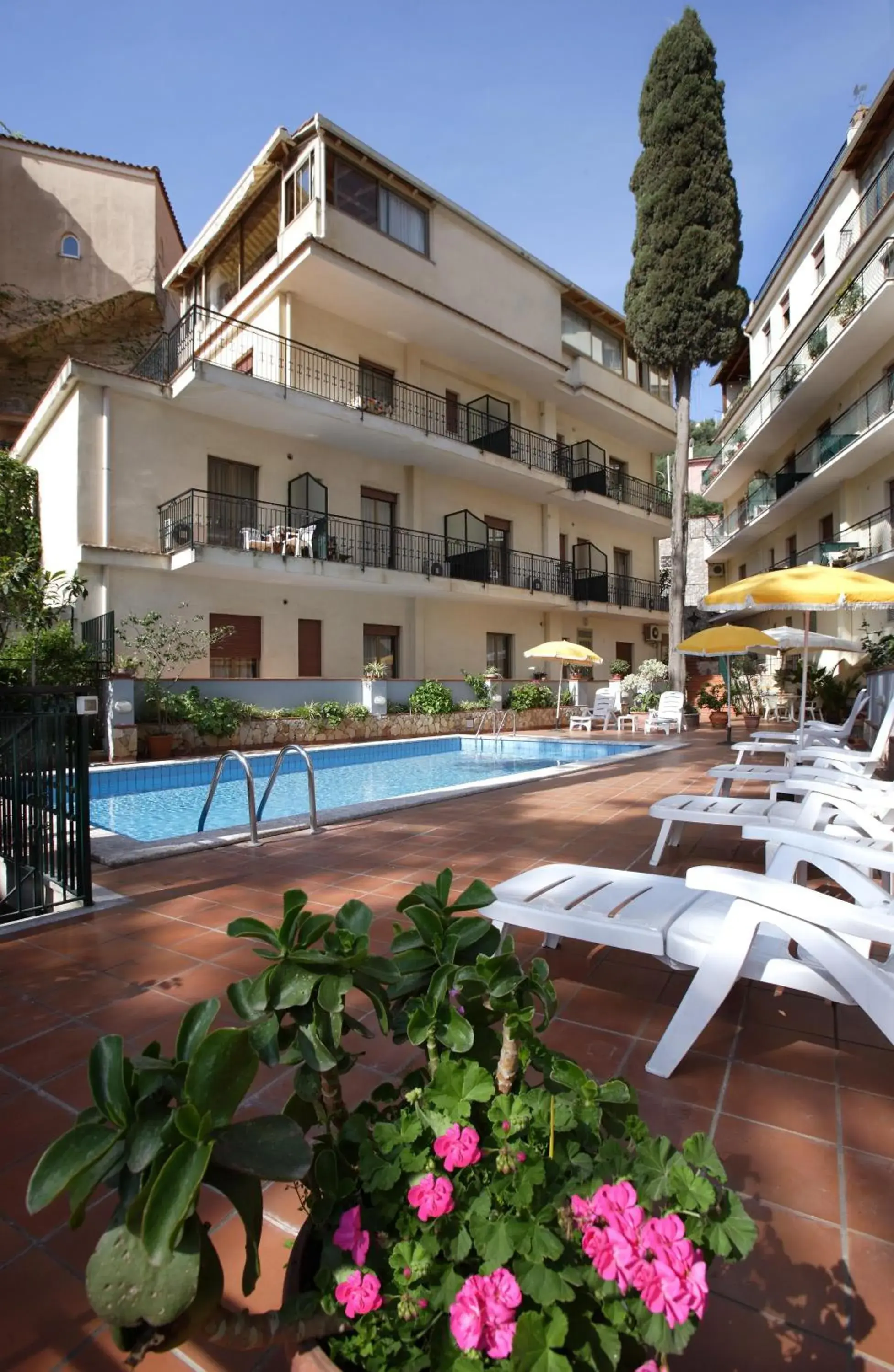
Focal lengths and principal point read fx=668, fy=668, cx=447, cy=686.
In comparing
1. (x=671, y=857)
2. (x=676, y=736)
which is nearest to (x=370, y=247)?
(x=676, y=736)

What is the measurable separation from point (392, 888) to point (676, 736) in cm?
1167

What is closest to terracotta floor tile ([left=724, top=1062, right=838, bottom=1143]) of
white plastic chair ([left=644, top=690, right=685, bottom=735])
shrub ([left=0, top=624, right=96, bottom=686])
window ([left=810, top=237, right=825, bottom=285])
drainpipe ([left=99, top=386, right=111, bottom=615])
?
shrub ([left=0, top=624, right=96, bottom=686])

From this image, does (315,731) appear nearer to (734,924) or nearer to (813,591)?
(813,591)

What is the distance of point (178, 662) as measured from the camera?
1214 centimetres

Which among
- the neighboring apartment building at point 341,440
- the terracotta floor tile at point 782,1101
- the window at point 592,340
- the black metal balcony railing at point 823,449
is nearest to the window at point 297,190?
the neighboring apartment building at point 341,440

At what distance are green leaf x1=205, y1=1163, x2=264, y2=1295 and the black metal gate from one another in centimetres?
297

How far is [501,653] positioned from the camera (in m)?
18.9

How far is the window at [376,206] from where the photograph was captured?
1366 centimetres

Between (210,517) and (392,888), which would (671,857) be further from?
(210,517)

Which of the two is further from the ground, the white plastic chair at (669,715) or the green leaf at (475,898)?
the green leaf at (475,898)

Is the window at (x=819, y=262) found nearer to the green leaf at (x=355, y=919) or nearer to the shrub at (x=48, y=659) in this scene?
the shrub at (x=48, y=659)

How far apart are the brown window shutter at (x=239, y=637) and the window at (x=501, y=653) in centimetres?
694

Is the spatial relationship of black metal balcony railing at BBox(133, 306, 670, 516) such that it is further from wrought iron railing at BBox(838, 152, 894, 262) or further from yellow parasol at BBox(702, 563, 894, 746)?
yellow parasol at BBox(702, 563, 894, 746)

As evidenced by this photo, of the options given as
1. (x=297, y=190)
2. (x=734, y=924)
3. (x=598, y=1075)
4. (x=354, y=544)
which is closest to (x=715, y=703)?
(x=354, y=544)
